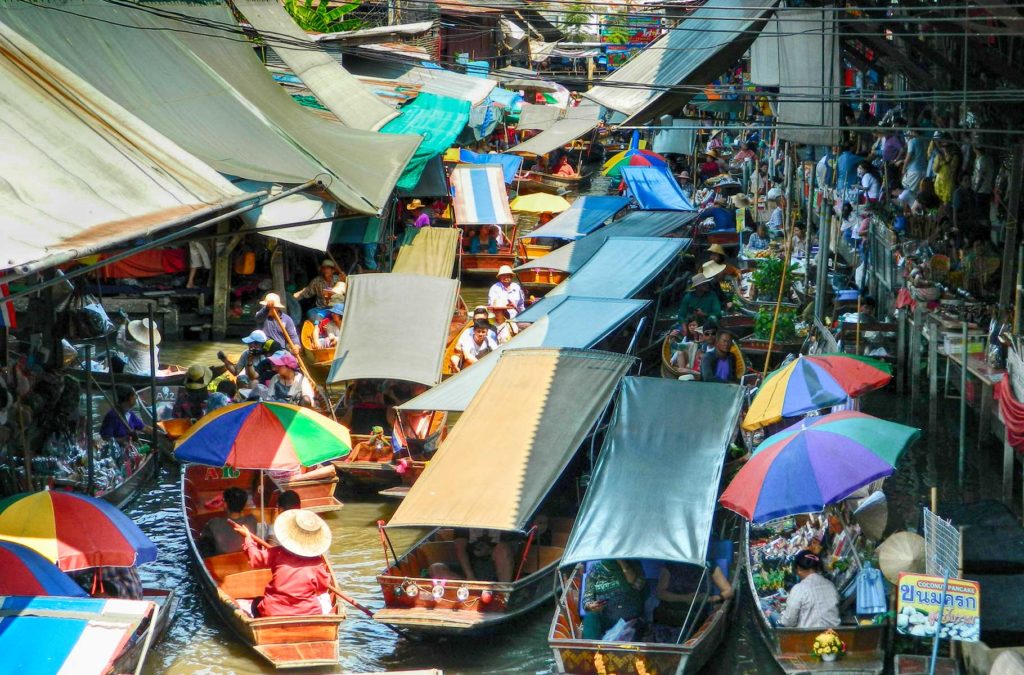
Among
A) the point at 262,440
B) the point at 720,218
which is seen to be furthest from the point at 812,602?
the point at 720,218

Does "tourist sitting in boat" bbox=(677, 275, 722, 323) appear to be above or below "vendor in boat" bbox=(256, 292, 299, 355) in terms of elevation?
below

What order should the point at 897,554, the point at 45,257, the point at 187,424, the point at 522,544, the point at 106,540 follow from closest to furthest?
1. the point at 45,257
2. the point at 106,540
3. the point at 897,554
4. the point at 522,544
5. the point at 187,424

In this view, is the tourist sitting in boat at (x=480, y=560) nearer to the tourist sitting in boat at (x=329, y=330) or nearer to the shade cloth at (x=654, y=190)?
the tourist sitting in boat at (x=329, y=330)

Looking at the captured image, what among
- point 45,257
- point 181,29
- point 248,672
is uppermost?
point 181,29

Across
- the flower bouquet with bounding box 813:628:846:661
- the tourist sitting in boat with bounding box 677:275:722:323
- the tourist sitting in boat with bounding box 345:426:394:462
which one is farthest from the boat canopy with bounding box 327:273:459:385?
the flower bouquet with bounding box 813:628:846:661

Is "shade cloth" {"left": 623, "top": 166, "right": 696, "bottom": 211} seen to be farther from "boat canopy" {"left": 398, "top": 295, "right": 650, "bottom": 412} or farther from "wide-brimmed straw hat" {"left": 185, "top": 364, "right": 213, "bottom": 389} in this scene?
"wide-brimmed straw hat" {"left": 185, "top": 364, "right": 213, "bottom": 389}

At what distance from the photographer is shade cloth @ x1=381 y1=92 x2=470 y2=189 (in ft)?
72.5

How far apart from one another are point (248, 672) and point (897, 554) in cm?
521

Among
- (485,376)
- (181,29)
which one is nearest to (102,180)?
(485,376)

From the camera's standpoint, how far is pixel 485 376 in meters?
12.9

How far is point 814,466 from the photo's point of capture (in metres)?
9.52

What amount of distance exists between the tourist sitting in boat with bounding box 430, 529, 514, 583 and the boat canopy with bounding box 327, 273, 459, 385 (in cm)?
356

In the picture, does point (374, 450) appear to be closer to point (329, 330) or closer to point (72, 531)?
point (329, 330)

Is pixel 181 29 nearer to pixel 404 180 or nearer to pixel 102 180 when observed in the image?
pixel 404 180
